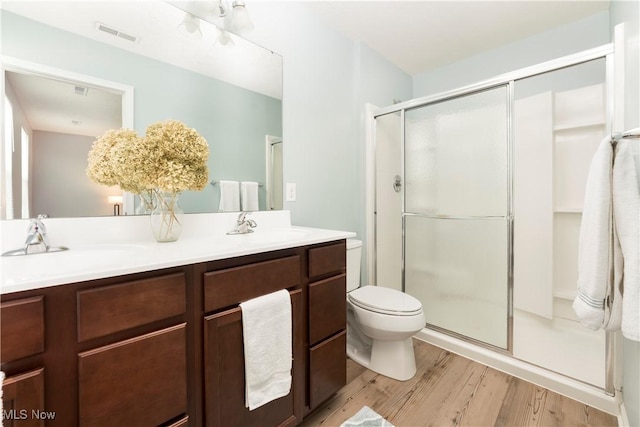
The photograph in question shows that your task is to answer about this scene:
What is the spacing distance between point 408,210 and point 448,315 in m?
0.89

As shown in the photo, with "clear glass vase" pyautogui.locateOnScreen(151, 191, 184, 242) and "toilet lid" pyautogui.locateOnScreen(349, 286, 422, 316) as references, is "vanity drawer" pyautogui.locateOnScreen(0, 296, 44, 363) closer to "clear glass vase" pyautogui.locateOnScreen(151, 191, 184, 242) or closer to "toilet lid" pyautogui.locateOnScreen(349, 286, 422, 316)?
"clear glass vase" pyautogui.locateOnScreen(151, 191, 184, 242)

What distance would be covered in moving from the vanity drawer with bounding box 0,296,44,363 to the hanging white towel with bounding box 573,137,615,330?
62.0 inches

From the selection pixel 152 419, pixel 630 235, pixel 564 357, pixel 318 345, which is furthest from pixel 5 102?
pixel 564 357

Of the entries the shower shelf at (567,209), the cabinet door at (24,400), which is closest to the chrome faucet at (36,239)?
the cabinet door at (24,400)

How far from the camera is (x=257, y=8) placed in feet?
5.27

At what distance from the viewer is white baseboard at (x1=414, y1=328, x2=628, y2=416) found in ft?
4.58

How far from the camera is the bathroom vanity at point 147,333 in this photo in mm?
610

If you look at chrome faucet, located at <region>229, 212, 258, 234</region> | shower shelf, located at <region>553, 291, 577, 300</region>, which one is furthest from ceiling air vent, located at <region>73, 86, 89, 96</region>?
shower shelf, located at <region>553, 291, 577, 300</region>

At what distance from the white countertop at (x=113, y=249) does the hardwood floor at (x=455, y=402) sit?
3.03 feet

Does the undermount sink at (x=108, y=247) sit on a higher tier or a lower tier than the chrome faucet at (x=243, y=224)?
lower

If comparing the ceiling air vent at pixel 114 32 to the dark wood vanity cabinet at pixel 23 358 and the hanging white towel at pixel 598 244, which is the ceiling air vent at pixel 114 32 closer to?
the dark wood vanity cabinet at pixel 23 358

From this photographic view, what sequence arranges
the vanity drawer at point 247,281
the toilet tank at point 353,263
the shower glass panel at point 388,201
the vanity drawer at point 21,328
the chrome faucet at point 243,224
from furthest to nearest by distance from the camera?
the shower glass panel at point 388,201 < the toilet tank at point 353,263 < the chrome faucet at point 243,224 < the vanity drawer at point 247,281 < the vanity drawer at point 21,328

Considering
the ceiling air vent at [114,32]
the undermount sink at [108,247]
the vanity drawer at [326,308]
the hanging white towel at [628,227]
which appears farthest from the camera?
the vanity drawer at [326,308]

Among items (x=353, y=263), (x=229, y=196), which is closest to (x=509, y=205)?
(x=353, y=263)
